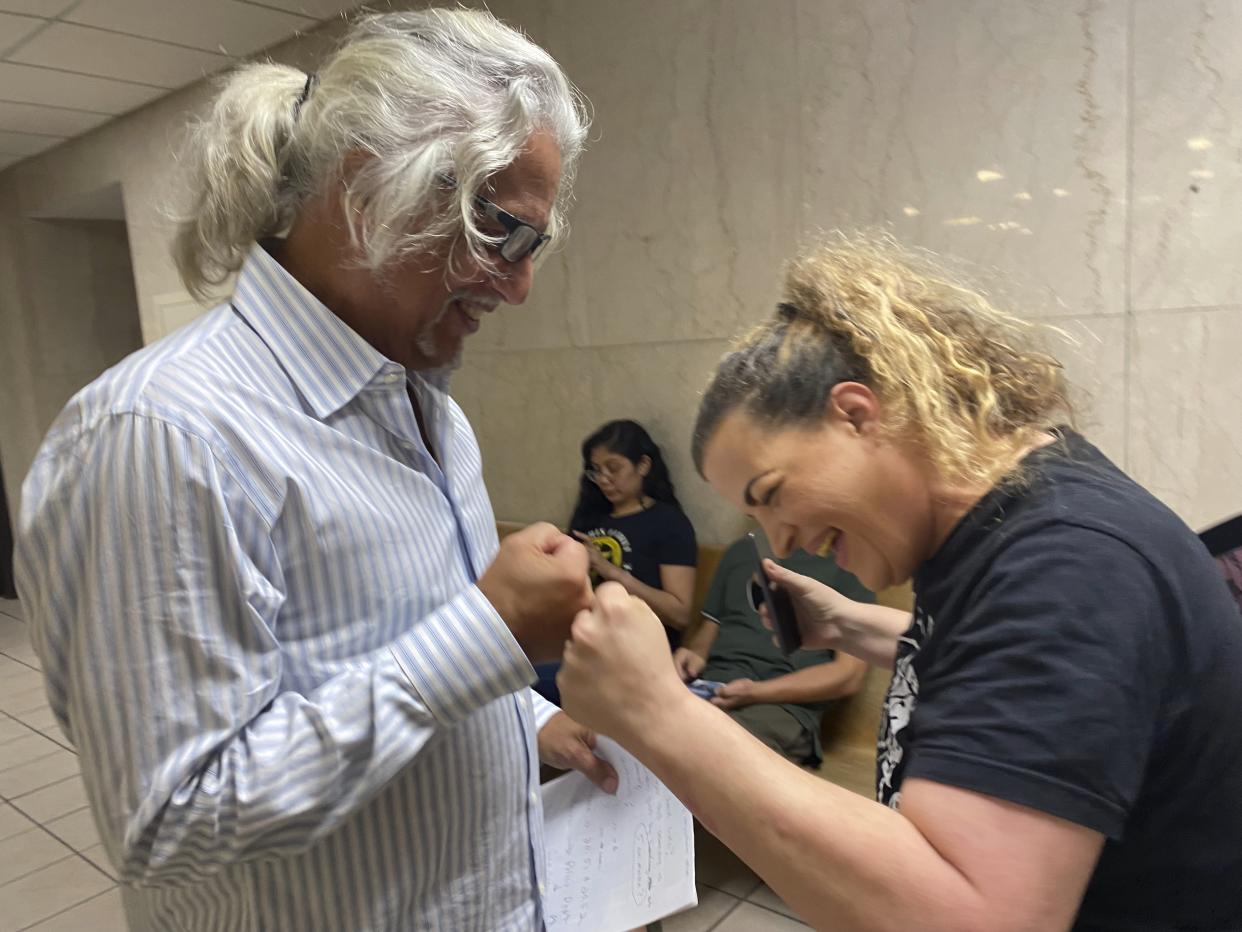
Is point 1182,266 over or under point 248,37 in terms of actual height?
under

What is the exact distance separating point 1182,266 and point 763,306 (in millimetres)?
1210

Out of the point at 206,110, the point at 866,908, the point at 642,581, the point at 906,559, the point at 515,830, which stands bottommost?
the point at 642,581

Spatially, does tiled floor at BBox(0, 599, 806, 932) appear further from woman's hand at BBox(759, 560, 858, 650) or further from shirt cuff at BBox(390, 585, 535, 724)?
shirt cuff at BBox(390, 585, 535, 724)

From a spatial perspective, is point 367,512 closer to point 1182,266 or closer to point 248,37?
point 1182,266

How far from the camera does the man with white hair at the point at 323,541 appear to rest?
0.71 metres

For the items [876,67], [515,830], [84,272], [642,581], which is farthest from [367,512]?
[84,272]

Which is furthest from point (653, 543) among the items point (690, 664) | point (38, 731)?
point (38, 731)

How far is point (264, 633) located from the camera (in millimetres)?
749

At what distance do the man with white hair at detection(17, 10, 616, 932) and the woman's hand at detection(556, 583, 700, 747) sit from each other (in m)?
0.03

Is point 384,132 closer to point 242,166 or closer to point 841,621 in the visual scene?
point 242,166

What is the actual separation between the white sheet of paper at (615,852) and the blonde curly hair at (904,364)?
2.29 ft

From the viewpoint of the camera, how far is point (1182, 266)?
2092 mm

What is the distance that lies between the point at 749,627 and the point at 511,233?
1905mm

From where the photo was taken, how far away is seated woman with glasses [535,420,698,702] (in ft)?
9.49
